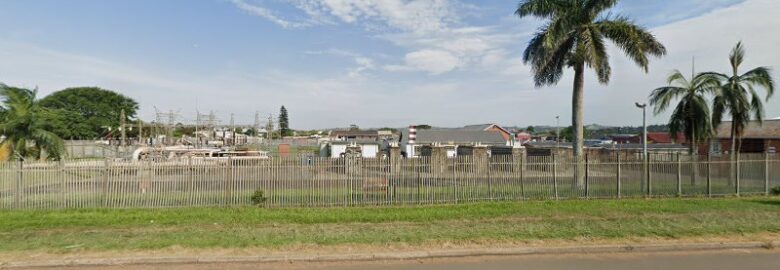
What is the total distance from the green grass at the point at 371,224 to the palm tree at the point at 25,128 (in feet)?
18.6

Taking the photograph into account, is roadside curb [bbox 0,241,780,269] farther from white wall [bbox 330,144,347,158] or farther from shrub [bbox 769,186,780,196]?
white wall [bbox 330,144,347,158]

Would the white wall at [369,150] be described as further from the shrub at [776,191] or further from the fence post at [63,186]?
the shrub at [776,191]

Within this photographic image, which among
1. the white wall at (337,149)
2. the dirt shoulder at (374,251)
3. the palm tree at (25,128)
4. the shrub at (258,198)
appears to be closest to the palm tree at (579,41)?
the dirt shoulder at (374,251)

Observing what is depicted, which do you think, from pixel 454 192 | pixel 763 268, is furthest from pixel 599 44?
pixel 763 268

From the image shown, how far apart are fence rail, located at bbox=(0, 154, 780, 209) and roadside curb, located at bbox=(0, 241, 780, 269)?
5556 mm

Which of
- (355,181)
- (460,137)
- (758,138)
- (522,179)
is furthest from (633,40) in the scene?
(460,137)

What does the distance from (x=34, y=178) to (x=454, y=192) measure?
1133cm

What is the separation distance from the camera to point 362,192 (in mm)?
13117

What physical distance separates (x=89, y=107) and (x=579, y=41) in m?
82.0

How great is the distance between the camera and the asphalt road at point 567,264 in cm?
674

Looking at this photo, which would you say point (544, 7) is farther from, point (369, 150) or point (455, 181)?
point (369, 150)

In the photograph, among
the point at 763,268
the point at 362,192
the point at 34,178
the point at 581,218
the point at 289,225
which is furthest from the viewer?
the point at 362,192

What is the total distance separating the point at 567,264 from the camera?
6.93 m

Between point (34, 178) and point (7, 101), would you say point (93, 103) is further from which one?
point (34, 178)
